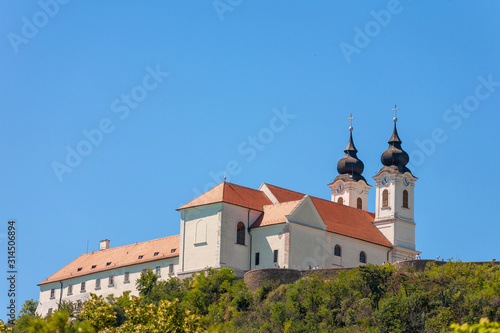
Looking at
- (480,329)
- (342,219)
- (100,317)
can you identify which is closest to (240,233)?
(342,219)

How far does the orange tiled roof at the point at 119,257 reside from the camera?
79500 millimetres

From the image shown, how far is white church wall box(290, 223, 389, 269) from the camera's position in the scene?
69.8 meters

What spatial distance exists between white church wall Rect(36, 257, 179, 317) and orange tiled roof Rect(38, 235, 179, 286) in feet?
1.25

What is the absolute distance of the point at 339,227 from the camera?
75.2 m

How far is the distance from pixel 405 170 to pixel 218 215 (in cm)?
1972

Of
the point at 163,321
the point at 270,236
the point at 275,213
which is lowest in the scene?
the point at 163,321

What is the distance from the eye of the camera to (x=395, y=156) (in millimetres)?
82438

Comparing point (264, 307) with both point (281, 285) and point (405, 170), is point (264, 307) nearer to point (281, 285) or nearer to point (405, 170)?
point (281, 285)

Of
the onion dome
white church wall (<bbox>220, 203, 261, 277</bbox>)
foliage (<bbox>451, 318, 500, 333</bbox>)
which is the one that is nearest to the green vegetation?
white church wall (<bbox>220, 203, 261, 277</bbox>)

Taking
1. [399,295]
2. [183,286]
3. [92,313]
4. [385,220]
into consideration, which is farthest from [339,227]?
[92,313]

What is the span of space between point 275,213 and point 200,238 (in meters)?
5.66

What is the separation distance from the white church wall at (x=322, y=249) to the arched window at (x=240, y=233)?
12.8ft

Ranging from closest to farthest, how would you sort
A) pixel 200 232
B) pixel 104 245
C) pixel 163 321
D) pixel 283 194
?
pixel 163 321
pixel 200 232
pixel 283 194
pixel 104 245

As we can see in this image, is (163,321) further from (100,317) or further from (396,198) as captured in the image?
(396,198)
